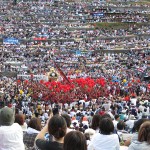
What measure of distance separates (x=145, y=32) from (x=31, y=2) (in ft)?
61.7

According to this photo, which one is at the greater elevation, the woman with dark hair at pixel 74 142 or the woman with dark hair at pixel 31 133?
the woman with dark hair at pixel 74 142

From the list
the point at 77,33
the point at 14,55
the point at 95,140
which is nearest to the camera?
the point at 95,140

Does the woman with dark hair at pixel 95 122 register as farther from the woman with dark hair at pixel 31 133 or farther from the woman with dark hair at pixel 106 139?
the woman with dark hair at pixel 106 139

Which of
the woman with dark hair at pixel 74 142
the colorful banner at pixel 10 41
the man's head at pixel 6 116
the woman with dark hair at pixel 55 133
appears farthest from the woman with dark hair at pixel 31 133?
the colorful banner at pixel 10 41

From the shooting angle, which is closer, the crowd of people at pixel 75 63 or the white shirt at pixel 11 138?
the white shirt at pixel 11 138

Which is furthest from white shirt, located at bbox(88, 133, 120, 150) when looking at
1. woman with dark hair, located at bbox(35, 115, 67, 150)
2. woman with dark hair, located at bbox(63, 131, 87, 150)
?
woman with dark hair, located at bbox(63, 131, 87, 150)

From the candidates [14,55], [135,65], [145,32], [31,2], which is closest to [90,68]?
[135,65]

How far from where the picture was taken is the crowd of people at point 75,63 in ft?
26.3

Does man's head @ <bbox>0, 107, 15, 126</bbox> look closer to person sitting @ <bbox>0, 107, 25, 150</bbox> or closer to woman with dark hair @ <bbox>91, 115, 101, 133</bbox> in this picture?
person sitting @ <bbox>0, 107, 25, 150</bbox>

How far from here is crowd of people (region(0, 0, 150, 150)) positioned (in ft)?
26.3

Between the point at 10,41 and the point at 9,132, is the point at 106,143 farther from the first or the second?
the point at 10,41

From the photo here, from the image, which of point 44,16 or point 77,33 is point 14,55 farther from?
point 44,16

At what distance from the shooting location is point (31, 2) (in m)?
74.1

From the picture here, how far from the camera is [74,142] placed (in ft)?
21.7
